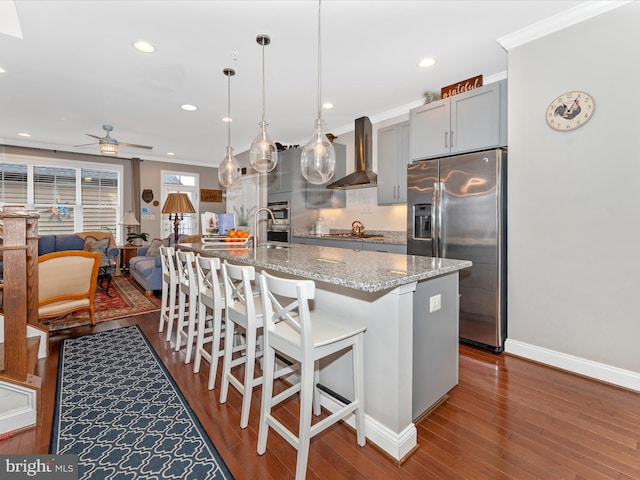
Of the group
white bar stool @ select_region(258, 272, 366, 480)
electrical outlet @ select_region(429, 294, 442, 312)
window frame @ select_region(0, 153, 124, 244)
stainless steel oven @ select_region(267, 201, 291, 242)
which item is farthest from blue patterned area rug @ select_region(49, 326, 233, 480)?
window frame @ select_region(0, 153, 124, 244)

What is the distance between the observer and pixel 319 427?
1457mm

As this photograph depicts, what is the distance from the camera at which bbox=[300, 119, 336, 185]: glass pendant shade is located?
2502mm

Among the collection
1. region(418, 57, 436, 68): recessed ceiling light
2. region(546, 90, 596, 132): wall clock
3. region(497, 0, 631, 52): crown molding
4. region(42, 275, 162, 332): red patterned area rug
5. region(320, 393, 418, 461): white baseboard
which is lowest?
region(320, 393, 418, 461): white baseboard

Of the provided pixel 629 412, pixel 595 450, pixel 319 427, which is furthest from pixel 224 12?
pixel 629 412

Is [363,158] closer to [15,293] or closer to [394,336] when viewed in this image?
[394,336]

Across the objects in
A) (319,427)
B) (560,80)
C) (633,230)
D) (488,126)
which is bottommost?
(319,427)

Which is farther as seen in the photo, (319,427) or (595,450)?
(595,450)

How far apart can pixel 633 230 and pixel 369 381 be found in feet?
7.07

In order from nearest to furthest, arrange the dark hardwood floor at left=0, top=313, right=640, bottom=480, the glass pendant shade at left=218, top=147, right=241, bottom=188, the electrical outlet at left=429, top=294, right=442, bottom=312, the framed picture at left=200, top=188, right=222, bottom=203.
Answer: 1. the dark hardwood floor at left=0, top=313, right=640, bottom=480
2. the electrical outlet at left=429, top=294, right=442, bottom=312
3. the glass pendant shade at left=218, top=147, right=241, bottom=188
4. the framed picture at left=200, top=188, right=222, bottom=203

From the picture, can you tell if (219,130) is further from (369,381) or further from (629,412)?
(629,412)

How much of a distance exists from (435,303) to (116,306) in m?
4.38

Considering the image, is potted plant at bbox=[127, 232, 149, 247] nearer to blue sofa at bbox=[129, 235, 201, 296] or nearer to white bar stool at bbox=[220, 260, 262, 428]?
blue sofa at bbox=[129, 235, 201, 296]

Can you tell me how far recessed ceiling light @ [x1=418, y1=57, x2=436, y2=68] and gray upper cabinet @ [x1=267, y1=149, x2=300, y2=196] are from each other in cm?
281
